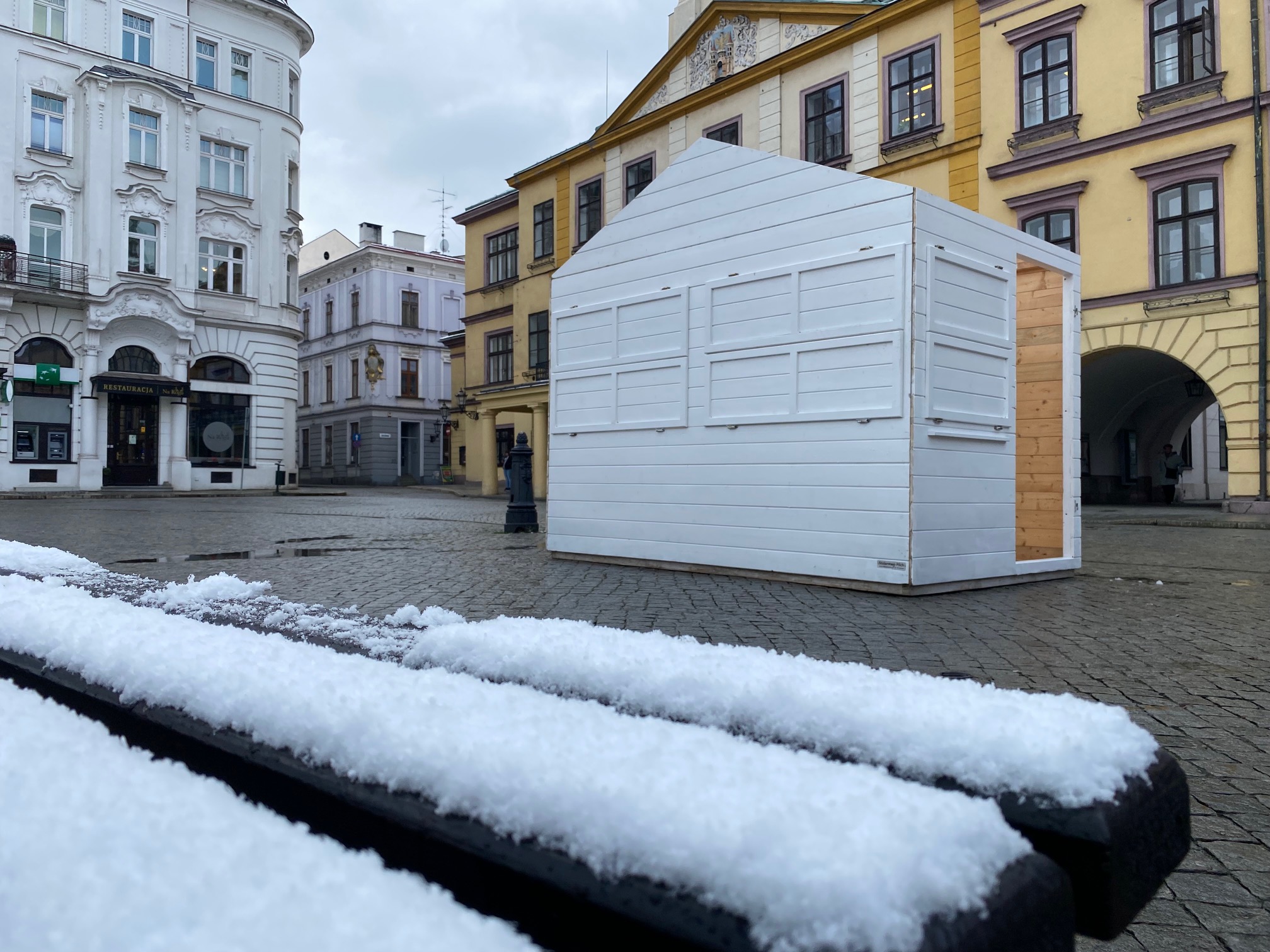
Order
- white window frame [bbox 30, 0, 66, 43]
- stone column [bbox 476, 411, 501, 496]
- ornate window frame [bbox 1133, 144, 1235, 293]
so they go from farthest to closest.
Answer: stone column [bbox 476, 411, 501, 496] → white window frame [bbox 30, 0, 66, 43] → ornate window frame [bbox 1133, 144, 1235, 293]

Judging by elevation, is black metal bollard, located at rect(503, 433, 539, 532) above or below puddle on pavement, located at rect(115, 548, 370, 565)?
above

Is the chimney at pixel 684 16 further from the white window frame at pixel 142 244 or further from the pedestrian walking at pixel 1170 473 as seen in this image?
the pedestrian walking at pixel 1170 473

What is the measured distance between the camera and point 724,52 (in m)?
23.1

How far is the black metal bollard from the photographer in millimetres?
12266

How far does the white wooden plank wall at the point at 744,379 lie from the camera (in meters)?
6.48

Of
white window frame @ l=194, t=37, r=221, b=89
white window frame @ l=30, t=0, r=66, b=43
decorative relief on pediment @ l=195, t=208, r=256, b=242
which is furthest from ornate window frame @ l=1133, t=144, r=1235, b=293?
white window frame @ l=30, t=0, r=66, b=43

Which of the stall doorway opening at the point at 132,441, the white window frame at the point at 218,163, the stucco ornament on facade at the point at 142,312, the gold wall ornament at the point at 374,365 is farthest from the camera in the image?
the gold wall ornament at the point at 374,365

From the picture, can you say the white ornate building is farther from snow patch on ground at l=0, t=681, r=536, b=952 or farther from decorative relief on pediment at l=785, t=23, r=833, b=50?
snow patch on ground at l=0, t=681, r=536, b=952

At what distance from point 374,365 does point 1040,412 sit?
1532 inches

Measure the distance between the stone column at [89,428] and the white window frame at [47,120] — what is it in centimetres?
592

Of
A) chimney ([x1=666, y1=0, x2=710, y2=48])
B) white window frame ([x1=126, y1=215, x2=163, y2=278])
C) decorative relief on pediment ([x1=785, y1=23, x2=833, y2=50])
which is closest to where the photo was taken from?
decorative relief on pediment ([x1=785, y1=23, x2=833, y2=50])

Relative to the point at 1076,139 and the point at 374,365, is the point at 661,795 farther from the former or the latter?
the point at 374,365

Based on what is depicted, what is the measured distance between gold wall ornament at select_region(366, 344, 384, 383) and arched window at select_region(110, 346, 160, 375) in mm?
13964

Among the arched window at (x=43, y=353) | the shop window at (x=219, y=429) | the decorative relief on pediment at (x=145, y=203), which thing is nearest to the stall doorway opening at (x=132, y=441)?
the shop window at (x=219, y=429)
